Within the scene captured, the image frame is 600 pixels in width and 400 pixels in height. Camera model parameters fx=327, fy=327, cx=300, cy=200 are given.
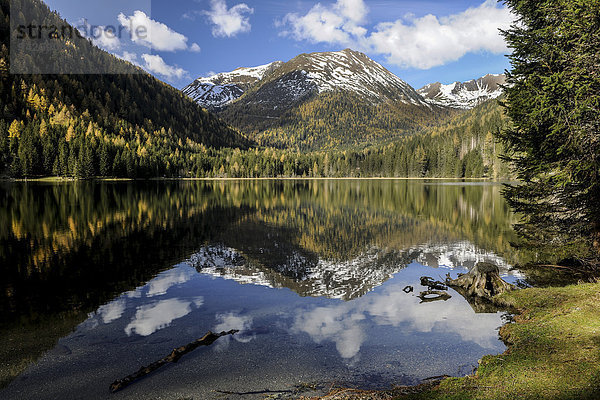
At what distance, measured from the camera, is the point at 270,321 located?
1287cm

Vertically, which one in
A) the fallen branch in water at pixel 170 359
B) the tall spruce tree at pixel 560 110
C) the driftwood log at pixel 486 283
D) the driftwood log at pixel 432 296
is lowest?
the driftwood log at pixel 432 296

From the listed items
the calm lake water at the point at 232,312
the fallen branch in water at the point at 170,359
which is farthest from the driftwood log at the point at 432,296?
the fallen branch in water at the point at 170,359

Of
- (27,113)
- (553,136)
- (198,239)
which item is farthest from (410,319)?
(27,113)

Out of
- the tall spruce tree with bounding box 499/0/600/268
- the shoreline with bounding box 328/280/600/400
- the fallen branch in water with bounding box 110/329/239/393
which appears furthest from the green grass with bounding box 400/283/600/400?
the tall spruce tree with bounding box 499/0/600/268

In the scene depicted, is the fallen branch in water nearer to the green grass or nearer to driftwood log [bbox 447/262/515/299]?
the green grass

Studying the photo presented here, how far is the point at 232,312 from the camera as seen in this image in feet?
45.3

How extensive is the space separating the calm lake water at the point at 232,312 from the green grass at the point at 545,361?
113 centimetres

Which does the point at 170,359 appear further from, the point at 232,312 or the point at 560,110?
the point at 560,110

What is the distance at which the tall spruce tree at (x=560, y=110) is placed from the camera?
587 inches

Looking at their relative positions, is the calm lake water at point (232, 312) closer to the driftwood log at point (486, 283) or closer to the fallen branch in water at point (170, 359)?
the fallen branch in water at point (170, 359)

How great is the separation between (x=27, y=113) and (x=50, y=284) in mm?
207658

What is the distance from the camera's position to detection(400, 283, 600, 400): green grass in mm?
6777

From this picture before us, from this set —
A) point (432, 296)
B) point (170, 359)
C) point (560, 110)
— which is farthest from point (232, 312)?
point (560, 110)

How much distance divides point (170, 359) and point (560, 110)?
65.8 ft
